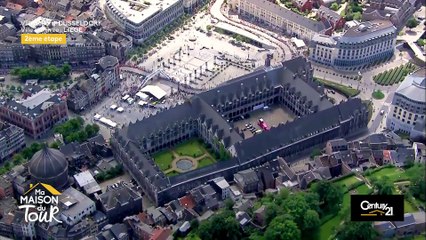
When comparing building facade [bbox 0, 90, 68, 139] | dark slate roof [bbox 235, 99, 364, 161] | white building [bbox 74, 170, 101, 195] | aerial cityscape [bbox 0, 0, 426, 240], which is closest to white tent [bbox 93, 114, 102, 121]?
aerial cityscape [bbox 0, 0, 426, 240]

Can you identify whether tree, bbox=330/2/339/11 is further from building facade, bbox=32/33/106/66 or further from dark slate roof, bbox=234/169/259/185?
dark slate roof, bbox=234/169/259/185

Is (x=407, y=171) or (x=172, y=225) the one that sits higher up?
(x=407, y=171)

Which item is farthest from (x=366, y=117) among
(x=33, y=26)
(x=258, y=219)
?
(x=33, y=26)

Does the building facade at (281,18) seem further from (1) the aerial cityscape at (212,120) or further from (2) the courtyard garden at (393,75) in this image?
(2) the courtyard garden at (393,75)

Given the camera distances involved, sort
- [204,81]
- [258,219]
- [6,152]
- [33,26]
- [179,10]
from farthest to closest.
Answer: [179,10] → [33,26] → [204,81] → [6,152] → [258,219]

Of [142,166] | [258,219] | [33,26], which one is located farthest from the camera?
[33,26]

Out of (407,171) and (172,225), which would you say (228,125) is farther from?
(407,171)

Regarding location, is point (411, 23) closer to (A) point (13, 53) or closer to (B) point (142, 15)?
(B) point (142, 15)
